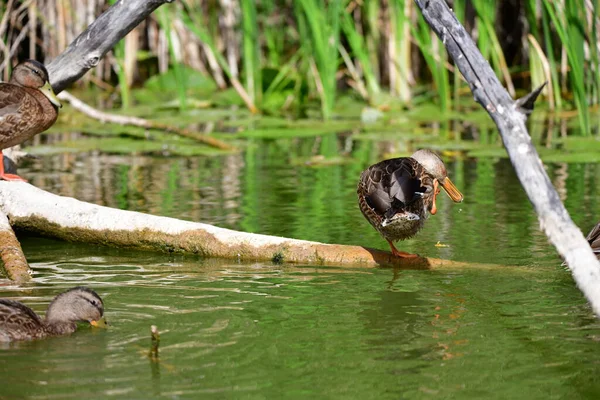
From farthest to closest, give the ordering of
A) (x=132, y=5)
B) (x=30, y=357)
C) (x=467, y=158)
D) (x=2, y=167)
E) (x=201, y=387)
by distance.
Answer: (x=467, y=158) → (x=2, y=167) → (x=132, y=5) → (x=30, y=357) → (x=201, y=387)

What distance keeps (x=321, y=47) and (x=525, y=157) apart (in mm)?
7845

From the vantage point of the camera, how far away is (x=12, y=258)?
6.10 metres

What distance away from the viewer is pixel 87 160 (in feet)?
37.1

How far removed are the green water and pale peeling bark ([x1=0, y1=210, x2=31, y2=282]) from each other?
0.46ft

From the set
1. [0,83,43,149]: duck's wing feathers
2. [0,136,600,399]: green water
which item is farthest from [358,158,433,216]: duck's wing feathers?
[0,83,43,149]: duck's wing feathers

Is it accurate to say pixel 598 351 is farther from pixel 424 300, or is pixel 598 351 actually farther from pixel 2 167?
pixel 2 167

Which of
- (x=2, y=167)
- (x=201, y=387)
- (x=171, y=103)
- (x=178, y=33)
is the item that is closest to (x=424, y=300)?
(x=201, y=387)

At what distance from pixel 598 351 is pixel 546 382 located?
47 centimetres

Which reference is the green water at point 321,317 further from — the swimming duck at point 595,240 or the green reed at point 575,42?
the green reed at point 575,42

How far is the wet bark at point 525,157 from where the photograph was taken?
431cm

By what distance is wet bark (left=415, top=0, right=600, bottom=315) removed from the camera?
431 centimetres

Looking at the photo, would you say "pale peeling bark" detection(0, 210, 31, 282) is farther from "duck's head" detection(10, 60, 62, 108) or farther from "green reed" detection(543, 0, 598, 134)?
"green reed" detection(543, 0, 598, 134)

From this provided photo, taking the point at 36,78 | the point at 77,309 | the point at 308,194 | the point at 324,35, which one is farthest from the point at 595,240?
the point at 324,35

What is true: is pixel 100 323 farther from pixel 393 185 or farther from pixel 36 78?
pixel 36 78
